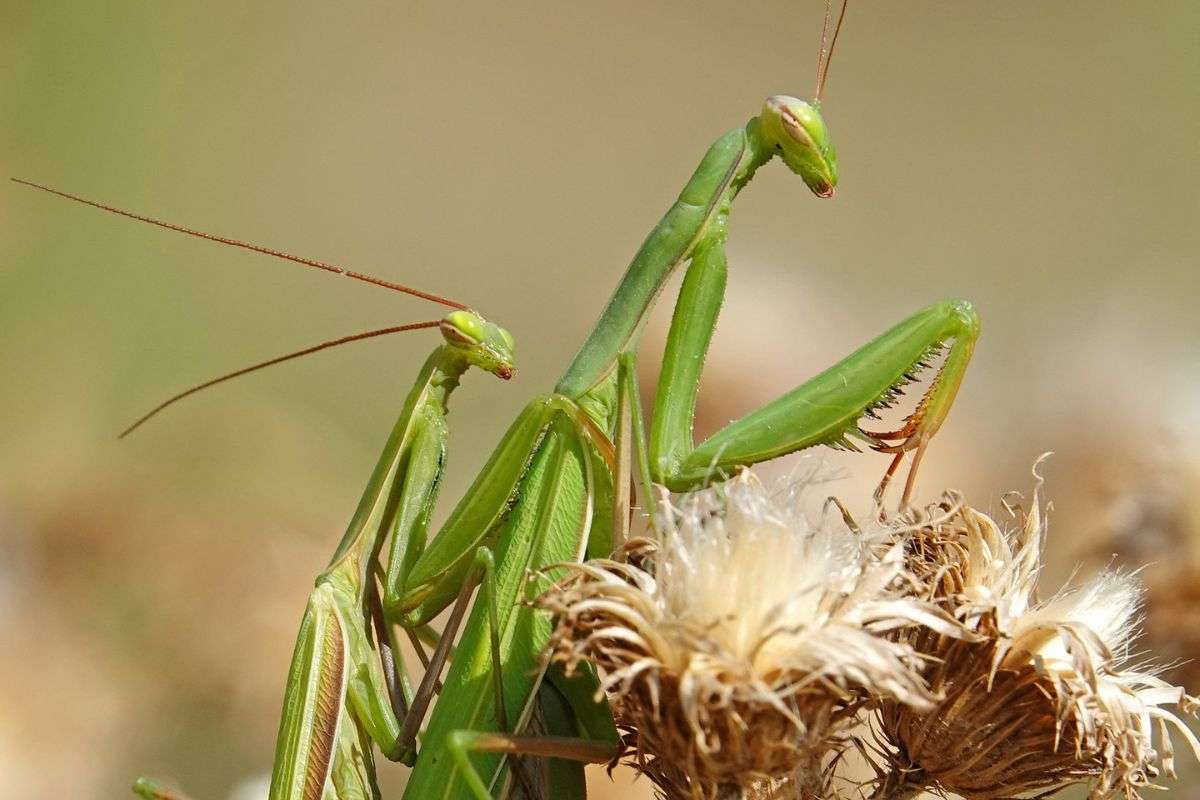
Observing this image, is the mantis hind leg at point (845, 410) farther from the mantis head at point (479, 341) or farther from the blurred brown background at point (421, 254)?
the blurred brown background at point (421, 254)

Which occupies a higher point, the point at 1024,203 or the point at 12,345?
the point at 1024,203

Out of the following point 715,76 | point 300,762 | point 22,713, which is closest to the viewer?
point 300,762

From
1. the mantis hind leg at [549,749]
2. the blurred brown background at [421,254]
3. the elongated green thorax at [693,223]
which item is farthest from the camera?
the blurred brown background at [421,254]

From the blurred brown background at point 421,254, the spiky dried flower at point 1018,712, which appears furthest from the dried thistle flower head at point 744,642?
the blurred brown background at point 421,254

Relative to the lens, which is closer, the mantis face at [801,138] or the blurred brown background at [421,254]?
the mantis face at [801,138]

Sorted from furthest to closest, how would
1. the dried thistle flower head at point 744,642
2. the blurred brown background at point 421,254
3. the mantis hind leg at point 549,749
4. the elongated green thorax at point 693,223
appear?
the blurred brown background at point 421,254 < the elongated green thorax at point 693,223 < the mantis hind leg at point 549,749 < the dried thistle flower head at point 744,642

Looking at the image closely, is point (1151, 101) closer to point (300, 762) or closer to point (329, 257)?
point (329, 257)

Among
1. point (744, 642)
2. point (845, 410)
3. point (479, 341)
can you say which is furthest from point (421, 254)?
point (744, 642)

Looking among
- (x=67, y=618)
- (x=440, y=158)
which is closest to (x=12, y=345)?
(x=67, y=618)
